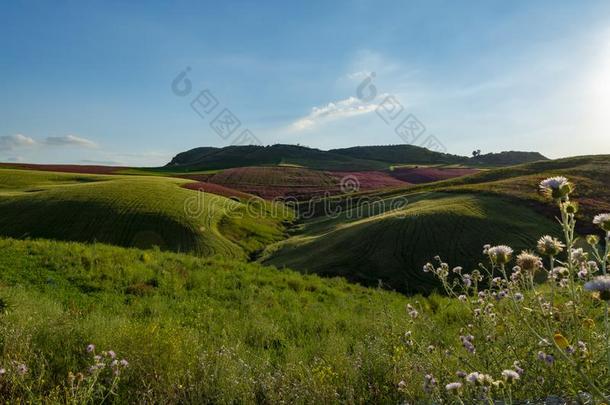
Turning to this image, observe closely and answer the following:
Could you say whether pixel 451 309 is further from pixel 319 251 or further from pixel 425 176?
pixel 425 176

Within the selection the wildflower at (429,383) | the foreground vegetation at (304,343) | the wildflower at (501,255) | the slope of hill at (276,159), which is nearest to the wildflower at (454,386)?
the foreground vegetation at (304,343)

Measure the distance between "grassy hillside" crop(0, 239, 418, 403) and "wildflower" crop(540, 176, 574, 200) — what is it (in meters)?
3.42

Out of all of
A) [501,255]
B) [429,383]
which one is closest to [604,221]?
[501,255]

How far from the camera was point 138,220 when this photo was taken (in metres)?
38.9

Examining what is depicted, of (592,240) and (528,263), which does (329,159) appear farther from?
(528,263)

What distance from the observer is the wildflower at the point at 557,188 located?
3.12 metres

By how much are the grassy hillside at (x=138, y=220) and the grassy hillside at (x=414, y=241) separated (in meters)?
7.17

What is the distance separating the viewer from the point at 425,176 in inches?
4063

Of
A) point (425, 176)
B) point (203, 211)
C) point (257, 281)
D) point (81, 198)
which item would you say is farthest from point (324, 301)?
point (425, 176)

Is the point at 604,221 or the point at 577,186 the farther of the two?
the point at 577,186

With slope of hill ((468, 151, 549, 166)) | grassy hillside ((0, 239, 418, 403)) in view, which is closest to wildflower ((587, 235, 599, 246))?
grassy hillside ((0, 239, 418, 403))

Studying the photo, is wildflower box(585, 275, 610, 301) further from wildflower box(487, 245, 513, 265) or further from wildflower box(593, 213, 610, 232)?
wildflower box(487, 245, 513, 265)

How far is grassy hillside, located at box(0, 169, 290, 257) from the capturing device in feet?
116

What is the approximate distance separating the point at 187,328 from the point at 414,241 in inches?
859
